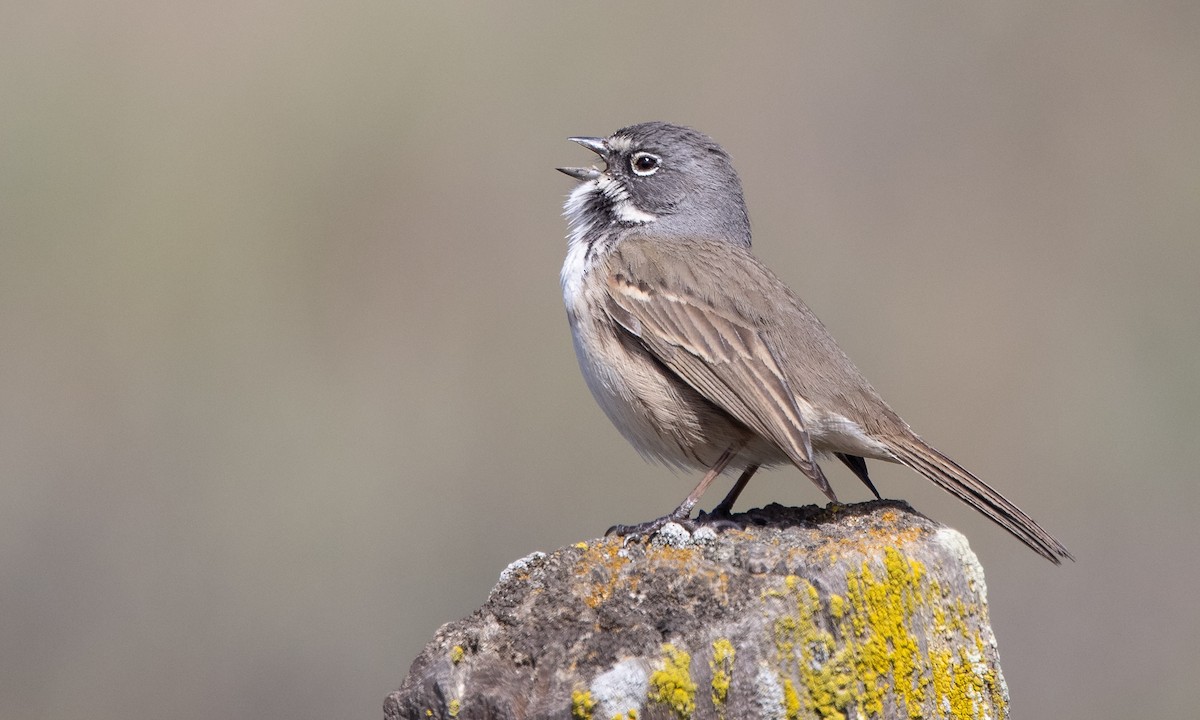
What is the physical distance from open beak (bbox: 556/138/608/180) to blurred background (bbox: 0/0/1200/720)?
9.14 feet

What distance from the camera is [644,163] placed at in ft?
22.1

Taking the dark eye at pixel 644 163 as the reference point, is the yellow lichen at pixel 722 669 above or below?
below

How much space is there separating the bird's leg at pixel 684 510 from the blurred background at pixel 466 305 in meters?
3.28

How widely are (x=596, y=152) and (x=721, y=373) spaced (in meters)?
1.88

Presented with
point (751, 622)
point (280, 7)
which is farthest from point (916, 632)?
point (280, 7)

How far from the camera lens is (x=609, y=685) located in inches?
134

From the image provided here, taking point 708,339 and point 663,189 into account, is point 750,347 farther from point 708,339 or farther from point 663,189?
point 663,189

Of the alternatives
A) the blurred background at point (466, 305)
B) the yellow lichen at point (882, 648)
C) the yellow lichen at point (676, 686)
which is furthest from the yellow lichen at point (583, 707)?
the blurred background at point (466, 305)

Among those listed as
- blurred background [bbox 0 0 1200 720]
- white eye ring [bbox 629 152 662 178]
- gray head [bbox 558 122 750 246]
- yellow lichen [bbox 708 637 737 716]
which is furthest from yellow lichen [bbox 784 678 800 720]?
blurred background [bbox 0 0 1200 720]

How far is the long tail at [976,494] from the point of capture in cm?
487

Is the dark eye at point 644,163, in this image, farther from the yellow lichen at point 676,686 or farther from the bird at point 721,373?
the yellow lichen at point 676,686

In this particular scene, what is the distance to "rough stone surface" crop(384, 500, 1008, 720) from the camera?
11.2 feet

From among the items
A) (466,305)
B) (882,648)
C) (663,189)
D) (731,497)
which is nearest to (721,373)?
(731,497)

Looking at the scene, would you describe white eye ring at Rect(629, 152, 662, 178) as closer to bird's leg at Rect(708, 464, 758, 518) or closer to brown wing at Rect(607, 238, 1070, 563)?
brown wing at Rect(607, 238, 1070, 563)
